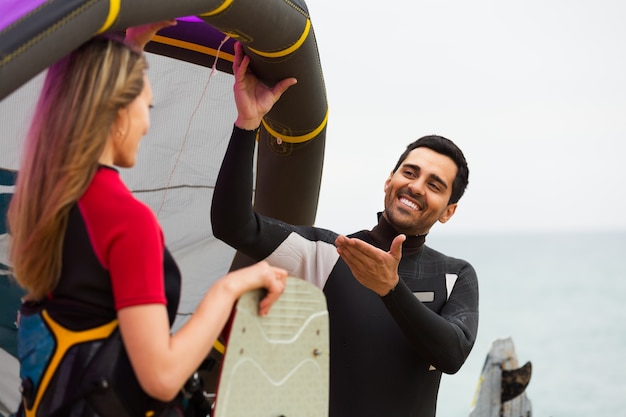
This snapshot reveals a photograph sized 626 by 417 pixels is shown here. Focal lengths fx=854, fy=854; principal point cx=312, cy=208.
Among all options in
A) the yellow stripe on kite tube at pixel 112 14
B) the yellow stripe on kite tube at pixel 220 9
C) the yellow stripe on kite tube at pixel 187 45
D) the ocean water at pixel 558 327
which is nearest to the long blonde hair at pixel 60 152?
the yellow stripe on kite tube at pixel 112 14

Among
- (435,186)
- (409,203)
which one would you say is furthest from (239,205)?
(435,186)

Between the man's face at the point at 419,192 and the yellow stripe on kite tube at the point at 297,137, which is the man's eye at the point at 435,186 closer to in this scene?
the man's face at the point at 419,192

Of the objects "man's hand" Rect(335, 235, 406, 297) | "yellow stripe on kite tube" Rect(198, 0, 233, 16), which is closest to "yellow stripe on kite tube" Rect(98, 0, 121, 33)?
"yellow stripe on kite tube" Rect(198, 0, 233, 16)

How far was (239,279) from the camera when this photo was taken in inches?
71.1

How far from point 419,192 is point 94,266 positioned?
1.65 metres

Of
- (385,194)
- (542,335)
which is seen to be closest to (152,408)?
(385,194)

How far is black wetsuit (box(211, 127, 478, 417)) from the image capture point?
275 centimetres

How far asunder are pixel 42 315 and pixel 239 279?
15.8 inches

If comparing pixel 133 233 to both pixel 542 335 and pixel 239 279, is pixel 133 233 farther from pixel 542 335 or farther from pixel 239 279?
pixel 542 335

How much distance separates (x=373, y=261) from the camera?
8.12ft

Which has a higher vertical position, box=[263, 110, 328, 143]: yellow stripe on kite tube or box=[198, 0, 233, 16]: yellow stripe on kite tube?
box=[198, 0, 233, 16]: yellow stripe on kite tube

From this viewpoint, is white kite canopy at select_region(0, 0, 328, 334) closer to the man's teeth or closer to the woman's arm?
the man's teeth

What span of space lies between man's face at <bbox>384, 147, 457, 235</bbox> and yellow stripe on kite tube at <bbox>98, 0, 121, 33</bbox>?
4.41 ft

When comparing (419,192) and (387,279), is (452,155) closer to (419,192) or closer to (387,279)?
(419,192)
